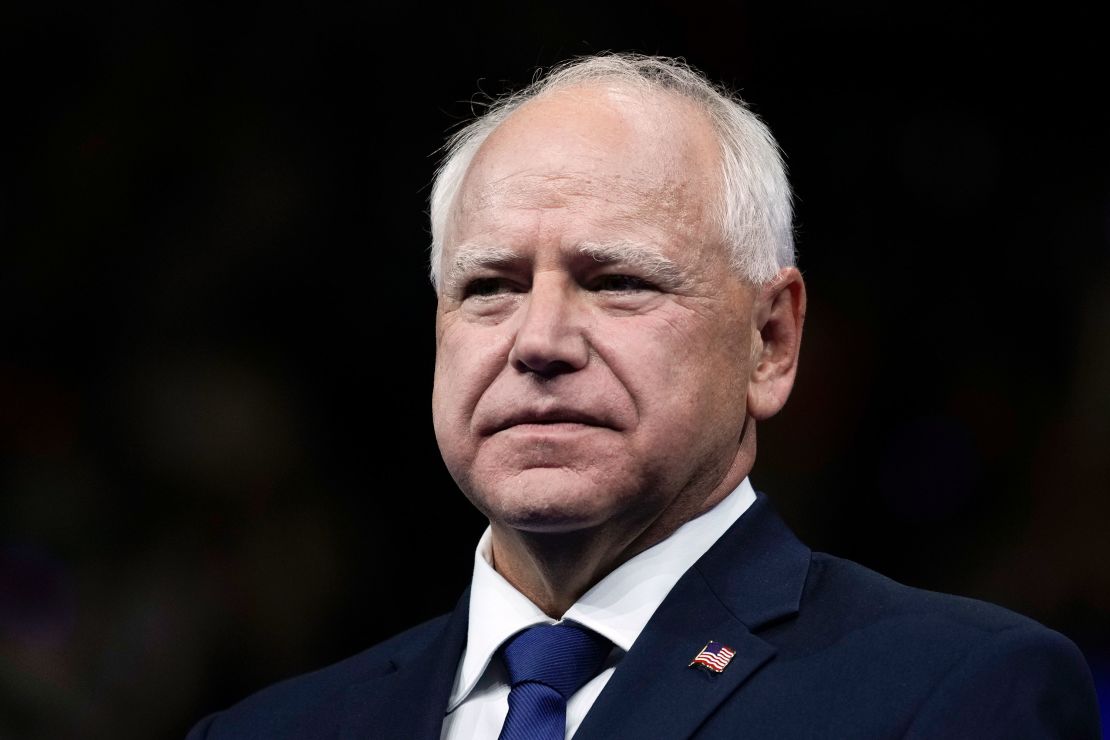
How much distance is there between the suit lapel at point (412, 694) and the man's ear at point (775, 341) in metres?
0.59

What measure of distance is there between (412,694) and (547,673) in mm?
303

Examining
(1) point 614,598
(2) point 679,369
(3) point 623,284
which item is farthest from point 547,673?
(3) point 623,284

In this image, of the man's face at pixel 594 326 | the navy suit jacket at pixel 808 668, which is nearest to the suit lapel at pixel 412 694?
the navy suit jacket at pixel 808 668

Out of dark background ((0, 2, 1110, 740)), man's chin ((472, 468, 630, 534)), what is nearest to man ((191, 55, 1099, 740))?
man's chin ((472, 468, 630, 534))

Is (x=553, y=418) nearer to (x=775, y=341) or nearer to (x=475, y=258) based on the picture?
(x=475, y=258)

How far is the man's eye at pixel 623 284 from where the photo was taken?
2.21 meters

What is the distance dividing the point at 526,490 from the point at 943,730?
2.15 feet

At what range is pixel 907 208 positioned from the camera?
4184 millimetres

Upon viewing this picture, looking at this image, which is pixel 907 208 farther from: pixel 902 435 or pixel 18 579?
pixel 18 579

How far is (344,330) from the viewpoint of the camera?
172 inches

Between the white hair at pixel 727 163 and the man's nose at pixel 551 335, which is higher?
the white hair at pixel 727 163

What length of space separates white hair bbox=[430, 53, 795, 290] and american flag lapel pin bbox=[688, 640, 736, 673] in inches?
23.5

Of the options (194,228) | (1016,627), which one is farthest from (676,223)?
(194,228)

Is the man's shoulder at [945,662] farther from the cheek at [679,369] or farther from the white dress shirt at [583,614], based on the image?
the cheek at [679,369]
